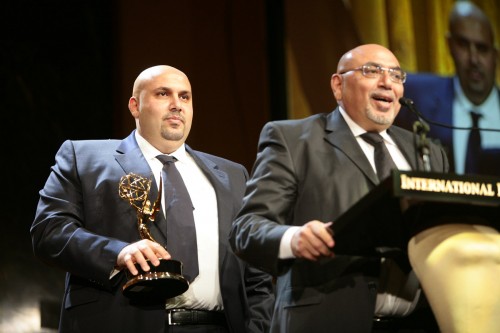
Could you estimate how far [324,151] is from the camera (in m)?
2.55

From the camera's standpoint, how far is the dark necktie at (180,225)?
296 centimetres

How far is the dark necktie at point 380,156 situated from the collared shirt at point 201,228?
2.38ft

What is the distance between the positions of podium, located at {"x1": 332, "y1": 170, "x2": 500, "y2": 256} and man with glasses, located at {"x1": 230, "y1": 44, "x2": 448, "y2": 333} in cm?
9

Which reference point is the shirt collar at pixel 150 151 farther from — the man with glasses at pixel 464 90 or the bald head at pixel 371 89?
the man with glasses at pixel 464 90

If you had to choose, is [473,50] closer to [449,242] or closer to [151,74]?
[151,74]

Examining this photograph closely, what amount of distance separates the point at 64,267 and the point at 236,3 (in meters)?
2.33

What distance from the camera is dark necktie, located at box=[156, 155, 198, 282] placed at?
116 inches

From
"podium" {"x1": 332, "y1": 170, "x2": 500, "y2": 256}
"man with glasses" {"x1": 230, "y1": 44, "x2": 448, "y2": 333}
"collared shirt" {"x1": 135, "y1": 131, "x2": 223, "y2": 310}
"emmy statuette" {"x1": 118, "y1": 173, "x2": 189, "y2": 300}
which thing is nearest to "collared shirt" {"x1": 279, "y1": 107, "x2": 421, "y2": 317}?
"man with glasses" {"x1": 230, "y1": 44, "x2": 448, "y2": 333}

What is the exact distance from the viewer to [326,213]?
8.03ft

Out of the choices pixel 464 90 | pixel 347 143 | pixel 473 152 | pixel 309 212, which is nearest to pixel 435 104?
pixel 464 90

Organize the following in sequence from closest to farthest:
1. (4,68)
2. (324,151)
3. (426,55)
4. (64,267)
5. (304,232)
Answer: (304,232), (324,151), (64,267), (4,68), (426,55)

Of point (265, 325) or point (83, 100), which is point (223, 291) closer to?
point (265, 325)

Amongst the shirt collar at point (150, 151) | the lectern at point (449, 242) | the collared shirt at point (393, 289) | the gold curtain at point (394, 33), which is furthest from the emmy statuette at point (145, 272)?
the gold curtain at point (394, 33)

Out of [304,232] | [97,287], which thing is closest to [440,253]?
[304,232]
